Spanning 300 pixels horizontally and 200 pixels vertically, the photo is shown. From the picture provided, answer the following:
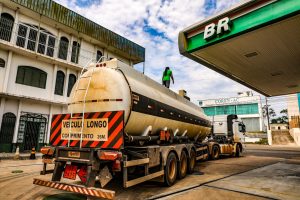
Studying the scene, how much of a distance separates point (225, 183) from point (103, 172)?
5.12 meters

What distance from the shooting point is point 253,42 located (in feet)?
29.3

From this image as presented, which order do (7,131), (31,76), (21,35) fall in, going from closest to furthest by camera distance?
(7,131) < (21,35) < (31,76)

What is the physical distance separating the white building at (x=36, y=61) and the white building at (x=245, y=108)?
5717 cm

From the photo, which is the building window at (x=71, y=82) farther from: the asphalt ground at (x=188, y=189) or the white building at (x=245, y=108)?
the white building at (x=245, y=108)

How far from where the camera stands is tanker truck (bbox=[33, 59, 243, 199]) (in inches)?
217

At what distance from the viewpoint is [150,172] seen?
6754mm

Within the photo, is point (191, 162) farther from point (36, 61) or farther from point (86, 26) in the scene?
point (86, 26)

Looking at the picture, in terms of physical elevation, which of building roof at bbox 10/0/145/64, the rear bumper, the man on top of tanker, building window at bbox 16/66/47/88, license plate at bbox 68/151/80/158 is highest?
building roof at bbox 10/0/145/64

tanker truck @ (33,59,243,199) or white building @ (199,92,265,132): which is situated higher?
white building @ (199,92,265,132)

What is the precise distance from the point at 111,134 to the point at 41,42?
1606cm

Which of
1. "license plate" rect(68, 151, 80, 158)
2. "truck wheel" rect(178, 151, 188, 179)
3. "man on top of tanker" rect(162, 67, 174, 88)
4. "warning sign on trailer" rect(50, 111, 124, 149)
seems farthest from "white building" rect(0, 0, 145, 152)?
"truck wheel" rect(178, 151, 188, 179)

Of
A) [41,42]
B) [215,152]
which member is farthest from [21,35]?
[215,152]

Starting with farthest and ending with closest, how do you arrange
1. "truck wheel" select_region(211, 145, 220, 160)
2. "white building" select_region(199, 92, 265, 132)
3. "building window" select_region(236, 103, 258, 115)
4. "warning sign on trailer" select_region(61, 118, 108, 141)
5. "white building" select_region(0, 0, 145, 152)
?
Answer: 1. "building window" select_region(236, 103, 258, 115)
2. "white building" select_region(199, 92, 265, 132)
3. "white building" select_region(0, 0, 145, 152)
4. "truck wheel" select_region(211, 145, 220, 160)
5. "warning sign on trailer" select_region(61, 118, 108, 141)

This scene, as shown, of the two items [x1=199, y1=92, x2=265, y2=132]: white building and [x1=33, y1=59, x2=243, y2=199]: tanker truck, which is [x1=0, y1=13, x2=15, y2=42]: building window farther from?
[x1=199, y1=92, x2=265, y2=132]: white building
